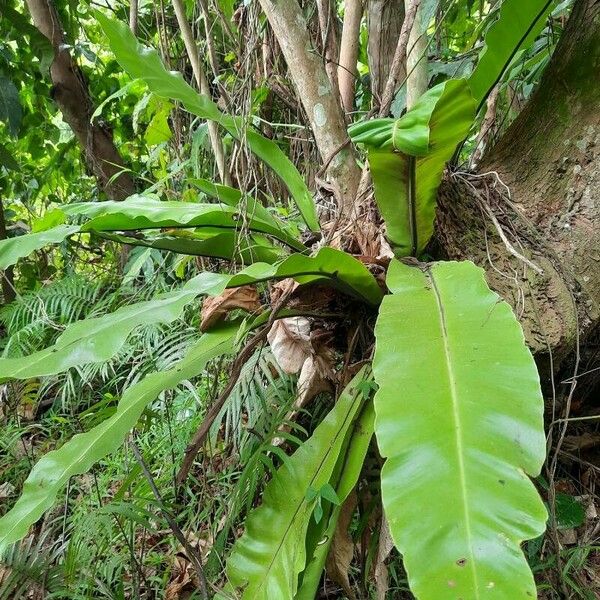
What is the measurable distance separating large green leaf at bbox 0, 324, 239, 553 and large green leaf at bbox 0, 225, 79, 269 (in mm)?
360

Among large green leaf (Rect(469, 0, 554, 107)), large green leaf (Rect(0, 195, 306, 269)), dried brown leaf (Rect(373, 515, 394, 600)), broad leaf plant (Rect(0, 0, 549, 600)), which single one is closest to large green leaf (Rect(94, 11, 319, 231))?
broad leaf plant (Rect(0, 0, 549, 600))

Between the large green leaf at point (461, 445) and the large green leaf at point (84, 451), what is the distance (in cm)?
43

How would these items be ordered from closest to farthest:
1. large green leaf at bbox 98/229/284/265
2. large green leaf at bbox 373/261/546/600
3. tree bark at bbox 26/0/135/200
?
1. large green leaf at bbox 373/261/546/600
2. large green leaf at bbox 98/229/284/265
3. tree bark at bbox 26/0/135/200

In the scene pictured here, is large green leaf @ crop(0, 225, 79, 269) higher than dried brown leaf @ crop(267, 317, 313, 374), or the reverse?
large green leaf @ crop(0, 225, 79, 269)

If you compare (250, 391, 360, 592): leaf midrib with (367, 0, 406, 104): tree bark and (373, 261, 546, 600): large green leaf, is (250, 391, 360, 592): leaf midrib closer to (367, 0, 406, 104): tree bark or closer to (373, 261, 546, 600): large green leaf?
(373, 261, 546, 600): large green leaf

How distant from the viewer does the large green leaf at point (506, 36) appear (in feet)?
3.44

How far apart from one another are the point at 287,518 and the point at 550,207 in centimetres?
85

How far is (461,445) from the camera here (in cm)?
68

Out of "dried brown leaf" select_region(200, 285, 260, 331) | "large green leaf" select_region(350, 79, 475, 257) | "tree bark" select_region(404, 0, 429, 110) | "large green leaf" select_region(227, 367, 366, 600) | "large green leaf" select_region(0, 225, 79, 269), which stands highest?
"tree bark" select_region(404, 0, 429, 110)

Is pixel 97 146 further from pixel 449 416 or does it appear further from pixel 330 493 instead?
pixel 449 416

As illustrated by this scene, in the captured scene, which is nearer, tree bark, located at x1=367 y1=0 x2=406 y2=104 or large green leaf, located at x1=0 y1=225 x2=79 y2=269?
large green leaf, located at x1=0 y1=225 x2=79 y2=269

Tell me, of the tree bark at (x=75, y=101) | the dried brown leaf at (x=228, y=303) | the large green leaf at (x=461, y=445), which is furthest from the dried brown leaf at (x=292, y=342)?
the tree bark at (x=75, y=101)

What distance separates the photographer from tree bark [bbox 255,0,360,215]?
1479mm

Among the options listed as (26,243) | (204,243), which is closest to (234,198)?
(204,243)
